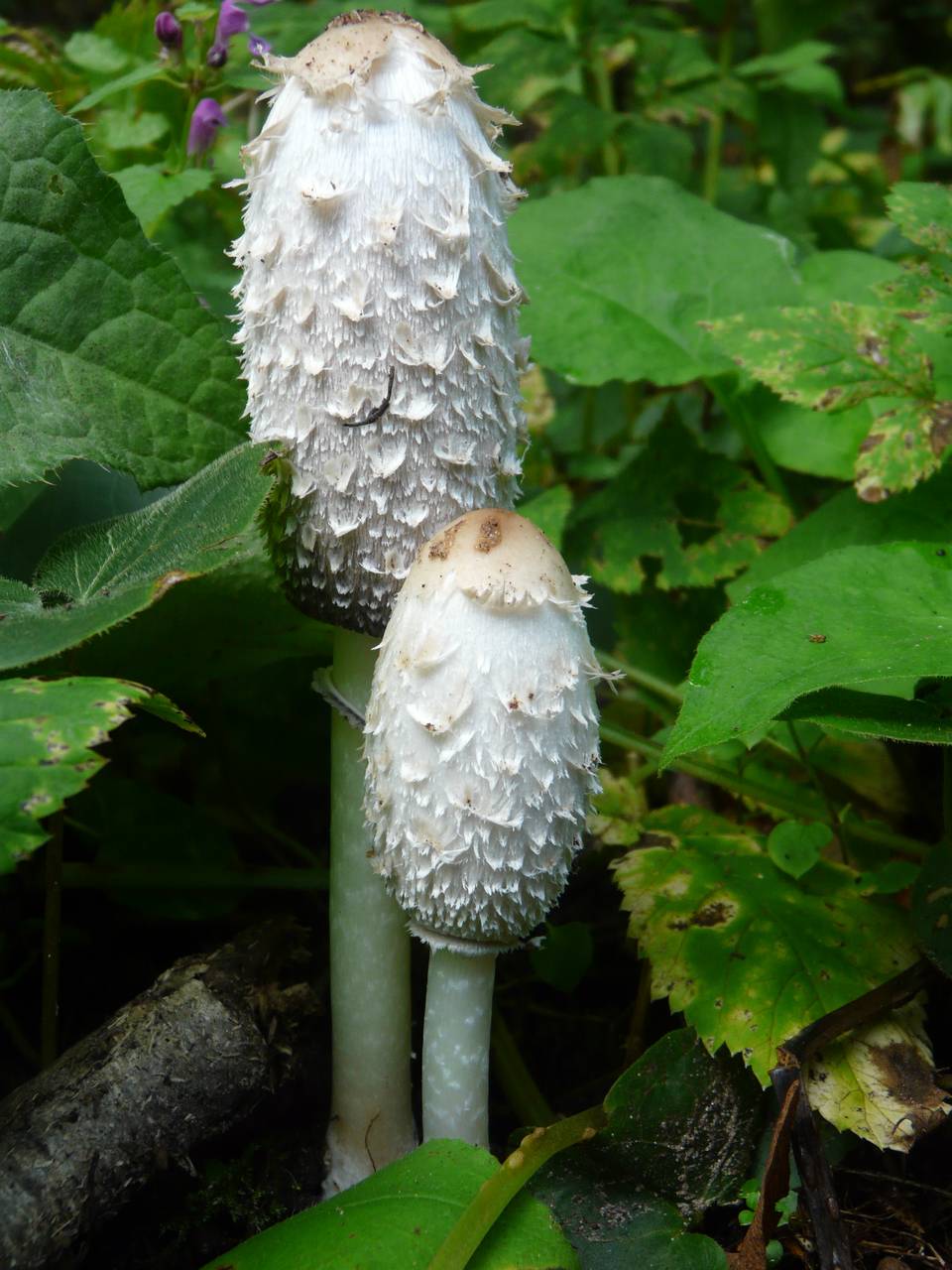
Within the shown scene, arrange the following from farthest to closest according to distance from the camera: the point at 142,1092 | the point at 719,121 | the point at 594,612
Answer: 1. the point at 719,121
2. the point at 594,612
3. the point at 142,1092

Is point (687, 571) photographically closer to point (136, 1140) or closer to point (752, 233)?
point (752, 233)

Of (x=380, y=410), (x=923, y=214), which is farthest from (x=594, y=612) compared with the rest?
(x=380, y=410)

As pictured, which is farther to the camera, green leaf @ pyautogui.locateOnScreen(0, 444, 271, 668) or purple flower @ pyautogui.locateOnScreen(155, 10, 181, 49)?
purple flower @ pyautogui.locateOnScreen(155, 10, 181, 49)

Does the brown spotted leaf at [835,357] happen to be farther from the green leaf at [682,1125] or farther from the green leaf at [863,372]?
the green leaf at [682,1125]

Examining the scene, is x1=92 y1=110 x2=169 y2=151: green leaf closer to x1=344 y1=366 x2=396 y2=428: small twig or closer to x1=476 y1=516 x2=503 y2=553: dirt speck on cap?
x1=344 y1=366 x2=396 y2=428: small twig

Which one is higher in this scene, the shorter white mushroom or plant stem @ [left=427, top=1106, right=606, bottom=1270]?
the shorter white mushroom

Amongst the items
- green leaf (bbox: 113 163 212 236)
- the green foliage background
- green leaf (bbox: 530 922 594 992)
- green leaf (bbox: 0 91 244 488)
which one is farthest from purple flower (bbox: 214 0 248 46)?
green leaf (bbox: 530 922 594 992)

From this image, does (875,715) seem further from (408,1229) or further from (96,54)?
(96,54)

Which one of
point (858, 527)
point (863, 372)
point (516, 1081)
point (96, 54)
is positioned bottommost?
point (516, 1081)
